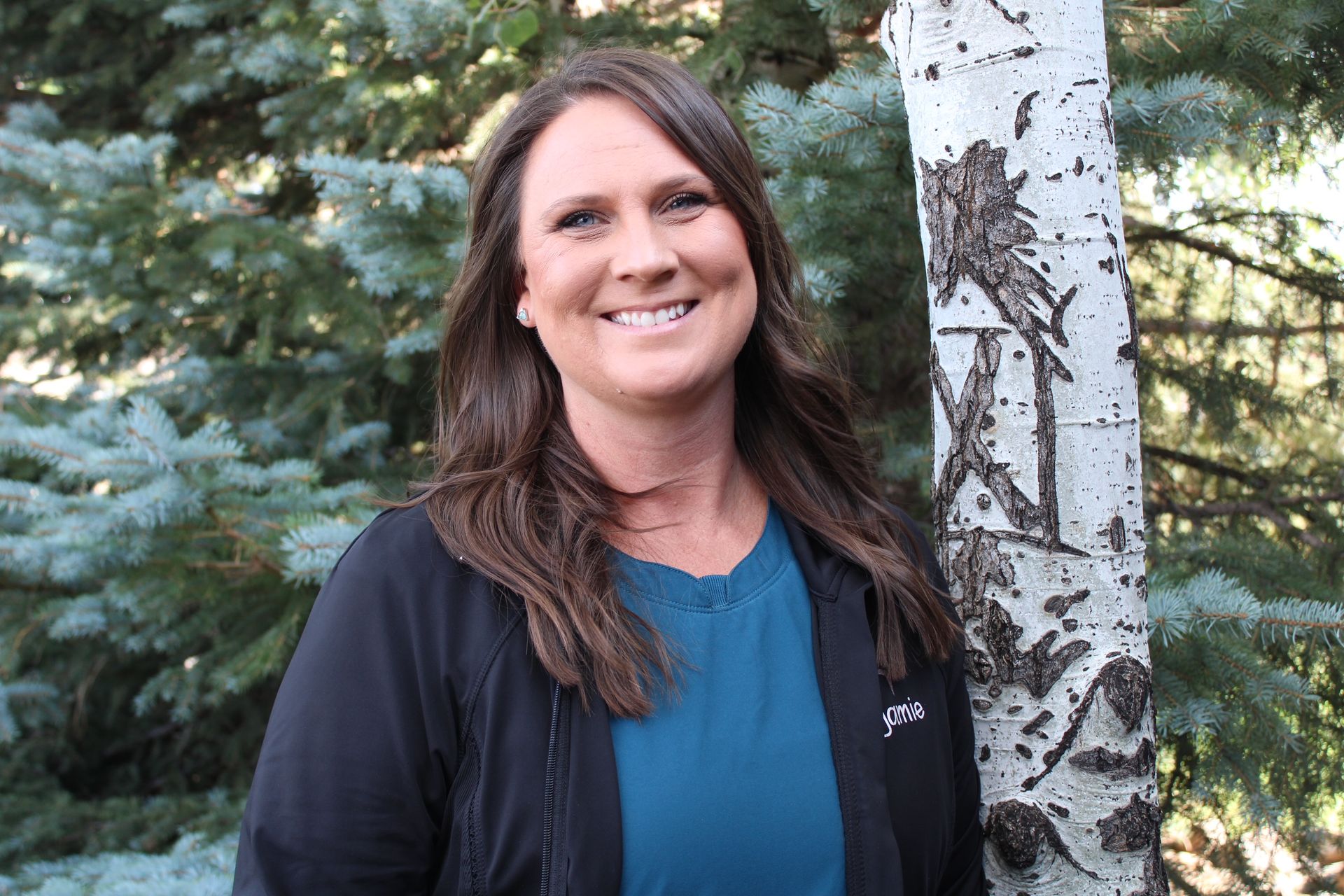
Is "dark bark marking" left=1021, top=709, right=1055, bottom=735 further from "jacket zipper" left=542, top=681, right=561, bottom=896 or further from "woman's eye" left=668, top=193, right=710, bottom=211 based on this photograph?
"woman's eye" left=668, top=193, right=710, bottom=211

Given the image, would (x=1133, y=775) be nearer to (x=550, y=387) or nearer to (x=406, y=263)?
(x=550, y=387)

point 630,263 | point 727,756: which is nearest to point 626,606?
point 727,756

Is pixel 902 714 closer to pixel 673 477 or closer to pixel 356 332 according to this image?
pixel 673 477

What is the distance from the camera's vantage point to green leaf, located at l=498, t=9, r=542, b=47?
2449 mm

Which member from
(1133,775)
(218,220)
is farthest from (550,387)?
(218,220)

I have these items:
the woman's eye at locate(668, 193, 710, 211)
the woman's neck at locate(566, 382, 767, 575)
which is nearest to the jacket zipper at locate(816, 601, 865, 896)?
the woman's neck at locate(566, 382, 767, 575)

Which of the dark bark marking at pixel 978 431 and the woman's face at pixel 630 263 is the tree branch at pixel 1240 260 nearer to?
the dark bark marking at pixel 978 431

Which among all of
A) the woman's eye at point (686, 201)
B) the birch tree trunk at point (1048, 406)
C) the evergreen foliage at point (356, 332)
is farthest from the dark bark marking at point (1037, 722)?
the woman's eye at point (686, 201)

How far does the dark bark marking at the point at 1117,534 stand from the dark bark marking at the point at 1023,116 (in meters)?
0.58

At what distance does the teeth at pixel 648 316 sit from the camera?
1424mm

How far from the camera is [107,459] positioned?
2.35 metres

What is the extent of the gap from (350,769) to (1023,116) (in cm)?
129

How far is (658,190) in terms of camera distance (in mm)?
1438

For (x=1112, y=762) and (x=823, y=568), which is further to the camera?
(x=823, y=568)
